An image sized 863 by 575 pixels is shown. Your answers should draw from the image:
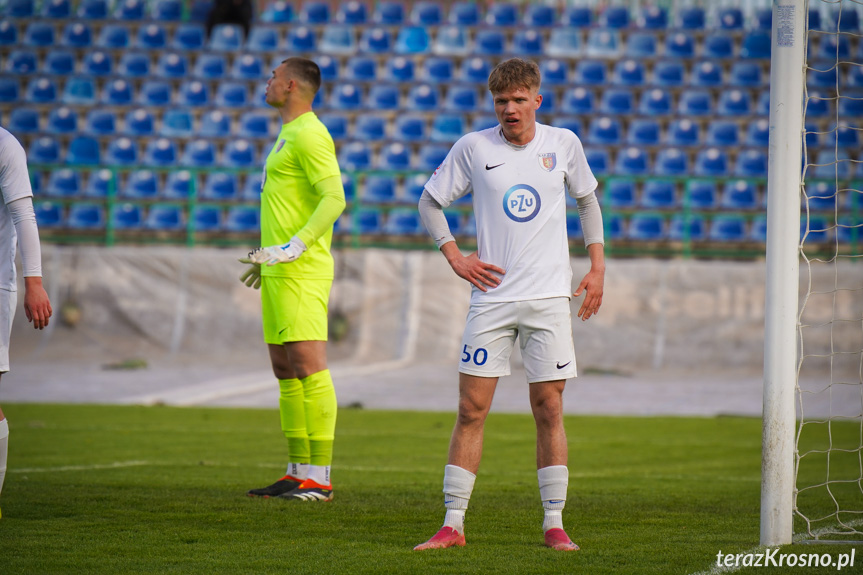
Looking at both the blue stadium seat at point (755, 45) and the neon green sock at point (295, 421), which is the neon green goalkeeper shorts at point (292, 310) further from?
the blue stadium seat at point (755, 45)

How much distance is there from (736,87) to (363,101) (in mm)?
6697

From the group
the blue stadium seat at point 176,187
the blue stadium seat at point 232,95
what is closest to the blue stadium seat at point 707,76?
the blue stadium seat at point 232,95

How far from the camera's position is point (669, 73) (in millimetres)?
18422

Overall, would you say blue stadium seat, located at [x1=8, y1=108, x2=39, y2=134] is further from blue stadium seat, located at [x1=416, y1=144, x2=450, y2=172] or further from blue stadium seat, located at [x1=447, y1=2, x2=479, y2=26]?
blue stadium seat, located at [x1=447, y1=2, x2=479, y2=26]

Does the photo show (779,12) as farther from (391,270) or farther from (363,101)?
(363,101)

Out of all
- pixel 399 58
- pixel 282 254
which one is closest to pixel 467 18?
pixel 399 58

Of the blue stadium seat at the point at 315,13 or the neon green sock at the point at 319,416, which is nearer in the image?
the neon green sock at the point at 319,416

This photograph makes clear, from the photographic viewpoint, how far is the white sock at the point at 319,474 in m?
5.40

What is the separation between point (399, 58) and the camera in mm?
19000

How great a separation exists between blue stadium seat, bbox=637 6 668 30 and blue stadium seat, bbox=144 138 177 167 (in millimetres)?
9046

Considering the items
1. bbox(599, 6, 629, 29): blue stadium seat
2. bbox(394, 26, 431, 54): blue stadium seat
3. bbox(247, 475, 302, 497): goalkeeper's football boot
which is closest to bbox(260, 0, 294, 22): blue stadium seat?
bbox(394, 26, 431, 54): blue stadium seat

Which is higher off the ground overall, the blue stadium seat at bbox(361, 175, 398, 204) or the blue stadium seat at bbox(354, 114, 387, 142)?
the blue stadium seat at bbox(354, 114, 387, 142)

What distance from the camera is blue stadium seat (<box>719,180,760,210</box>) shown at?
16.2 meters

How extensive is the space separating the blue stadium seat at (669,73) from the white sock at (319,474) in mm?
14508
